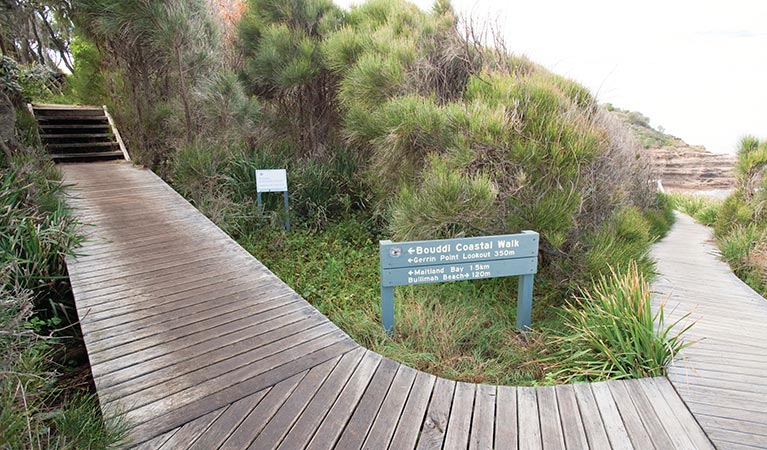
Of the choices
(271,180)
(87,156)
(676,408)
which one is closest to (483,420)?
(676,408)

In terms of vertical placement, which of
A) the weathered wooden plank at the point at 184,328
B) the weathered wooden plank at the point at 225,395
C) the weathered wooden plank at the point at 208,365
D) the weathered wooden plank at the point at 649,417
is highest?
the weathered wooden plank at the point at 184,328

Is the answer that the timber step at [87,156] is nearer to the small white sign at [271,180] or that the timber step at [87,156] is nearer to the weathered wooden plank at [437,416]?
the small white sign at [271,180]

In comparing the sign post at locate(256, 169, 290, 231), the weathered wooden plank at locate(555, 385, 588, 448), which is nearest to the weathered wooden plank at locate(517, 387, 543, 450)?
the weathered wooden plank at locate(555, 385, 588, 448)

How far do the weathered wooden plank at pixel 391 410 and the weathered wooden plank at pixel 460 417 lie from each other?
245 millimetres

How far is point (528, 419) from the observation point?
230cm

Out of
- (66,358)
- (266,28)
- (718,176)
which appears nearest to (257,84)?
(266,28)

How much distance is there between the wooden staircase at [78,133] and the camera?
31.3ft

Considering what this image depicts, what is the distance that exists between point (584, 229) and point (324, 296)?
9.78 ft

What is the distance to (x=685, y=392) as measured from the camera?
101 inches

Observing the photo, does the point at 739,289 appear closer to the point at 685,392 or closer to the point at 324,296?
the point at 685,392

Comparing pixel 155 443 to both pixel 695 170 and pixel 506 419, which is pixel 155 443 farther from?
pixel 695 170

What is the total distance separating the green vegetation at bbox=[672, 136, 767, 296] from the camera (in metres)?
5.95

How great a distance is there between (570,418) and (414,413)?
862mm

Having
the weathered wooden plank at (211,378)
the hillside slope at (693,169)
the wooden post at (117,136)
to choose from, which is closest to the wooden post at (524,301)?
the weathered wooden plank at (211,378)
